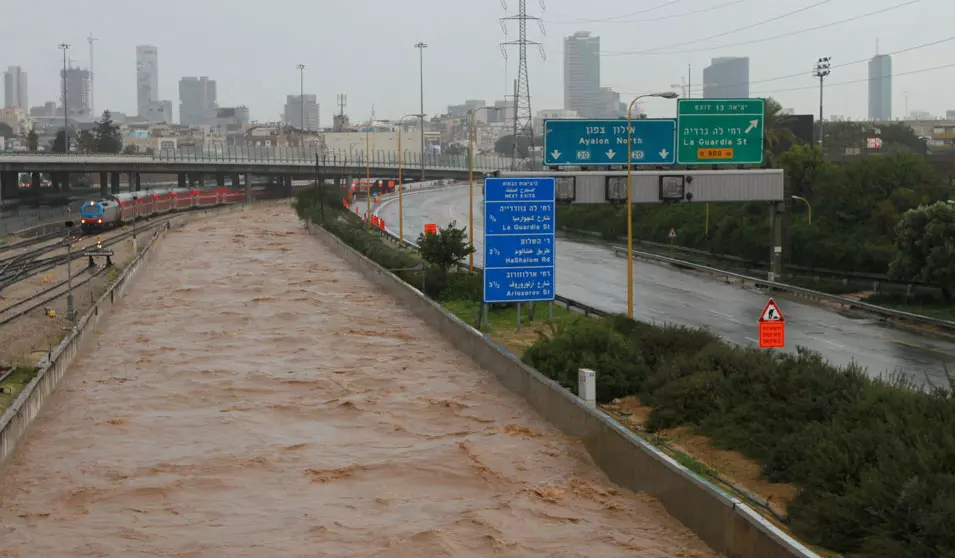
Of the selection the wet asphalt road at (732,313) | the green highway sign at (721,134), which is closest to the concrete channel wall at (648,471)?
the wet asphalt road at (732,313)

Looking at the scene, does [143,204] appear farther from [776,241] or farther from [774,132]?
[776,241]

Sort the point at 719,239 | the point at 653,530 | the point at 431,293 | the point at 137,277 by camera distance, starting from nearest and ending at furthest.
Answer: the point at 653,530, the point at 431,293, the point at 137,277, the point at 719,239

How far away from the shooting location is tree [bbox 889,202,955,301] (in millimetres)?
43312

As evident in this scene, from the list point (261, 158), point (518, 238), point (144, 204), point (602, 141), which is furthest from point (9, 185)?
point (518, 238)

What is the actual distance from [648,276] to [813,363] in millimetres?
36571

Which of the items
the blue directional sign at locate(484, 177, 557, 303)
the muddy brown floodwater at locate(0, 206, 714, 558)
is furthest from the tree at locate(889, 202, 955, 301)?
the muddy brown floodwater at locate(0, 206, 714, 558)

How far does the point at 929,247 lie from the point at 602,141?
13.4 m

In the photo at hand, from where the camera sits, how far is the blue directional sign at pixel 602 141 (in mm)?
41406

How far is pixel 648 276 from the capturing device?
56.7 meters

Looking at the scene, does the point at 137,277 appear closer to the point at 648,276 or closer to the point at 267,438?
the point at 648,276

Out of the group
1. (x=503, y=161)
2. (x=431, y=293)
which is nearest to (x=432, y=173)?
(x=503, y=161)

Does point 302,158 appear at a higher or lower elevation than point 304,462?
higher

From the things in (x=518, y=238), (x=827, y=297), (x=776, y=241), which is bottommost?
(x=827, y=297)

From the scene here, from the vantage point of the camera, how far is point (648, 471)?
15992 millimetres
